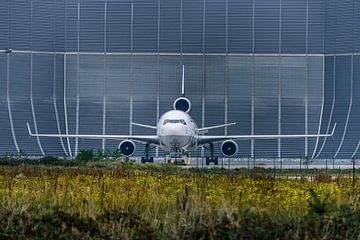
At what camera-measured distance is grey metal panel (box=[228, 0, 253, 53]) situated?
57.4m

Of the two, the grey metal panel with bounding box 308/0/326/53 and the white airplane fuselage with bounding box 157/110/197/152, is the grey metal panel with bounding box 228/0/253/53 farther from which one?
the white airplane fuselage with bounding box 157/110/197/152

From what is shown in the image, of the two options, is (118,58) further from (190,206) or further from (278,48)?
(190,206)

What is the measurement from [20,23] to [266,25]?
16.3 meters

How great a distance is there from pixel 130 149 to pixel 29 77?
9.32 m

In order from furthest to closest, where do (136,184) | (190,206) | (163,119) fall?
(163,119) → (136,184) → (190,206)

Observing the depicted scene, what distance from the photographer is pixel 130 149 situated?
52875 mm

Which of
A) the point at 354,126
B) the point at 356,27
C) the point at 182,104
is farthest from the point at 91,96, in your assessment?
the point at 356,27

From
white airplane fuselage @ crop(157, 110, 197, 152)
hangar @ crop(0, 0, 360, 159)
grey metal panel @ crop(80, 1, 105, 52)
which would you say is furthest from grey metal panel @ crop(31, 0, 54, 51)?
white airplane fuselage @ crop(157, 110, 197, 152)

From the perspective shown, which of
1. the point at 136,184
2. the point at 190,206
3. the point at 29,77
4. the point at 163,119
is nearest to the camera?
the point at 190,206

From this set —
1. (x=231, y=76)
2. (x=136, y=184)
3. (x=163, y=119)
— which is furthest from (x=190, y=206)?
(x=231, y=76)

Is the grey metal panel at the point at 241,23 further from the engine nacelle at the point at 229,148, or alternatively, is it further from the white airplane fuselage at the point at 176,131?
the white airplane fuselage at the point at 176,131

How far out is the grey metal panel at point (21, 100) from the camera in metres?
55.9

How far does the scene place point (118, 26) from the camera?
5759cm

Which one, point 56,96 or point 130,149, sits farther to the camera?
point 56,96
